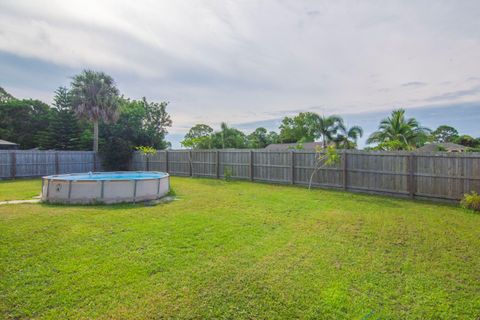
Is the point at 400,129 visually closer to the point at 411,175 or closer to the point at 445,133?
the point at 411,175

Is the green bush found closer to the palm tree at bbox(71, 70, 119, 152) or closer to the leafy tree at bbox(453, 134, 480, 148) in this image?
the palm tree at bbox(71, 70, 119, 152)

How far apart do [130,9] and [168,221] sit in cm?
608

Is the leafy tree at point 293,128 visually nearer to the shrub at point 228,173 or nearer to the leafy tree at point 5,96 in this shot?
the shrub at point 228,173

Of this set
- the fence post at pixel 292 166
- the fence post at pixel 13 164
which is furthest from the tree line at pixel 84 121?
the fence post at pixel 292 166

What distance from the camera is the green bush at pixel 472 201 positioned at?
671 cm

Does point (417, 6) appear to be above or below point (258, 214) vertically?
above

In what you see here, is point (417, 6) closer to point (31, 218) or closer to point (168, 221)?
point (168, 221)

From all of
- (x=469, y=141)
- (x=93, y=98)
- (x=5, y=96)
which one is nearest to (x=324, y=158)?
(x=93, y=98)

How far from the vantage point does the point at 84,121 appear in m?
25.0

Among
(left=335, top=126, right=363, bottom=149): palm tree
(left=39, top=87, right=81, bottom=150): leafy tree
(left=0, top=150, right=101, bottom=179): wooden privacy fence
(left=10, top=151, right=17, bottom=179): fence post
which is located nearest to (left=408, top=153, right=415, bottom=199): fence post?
(left=335, top=126, right=363, bottom=149): palm tree

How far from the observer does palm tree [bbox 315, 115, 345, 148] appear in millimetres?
19531

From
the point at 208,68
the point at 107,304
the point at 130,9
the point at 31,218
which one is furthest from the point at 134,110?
the point at 107,304

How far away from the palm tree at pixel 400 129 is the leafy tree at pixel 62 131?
89.4 ft

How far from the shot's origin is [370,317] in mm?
2420
